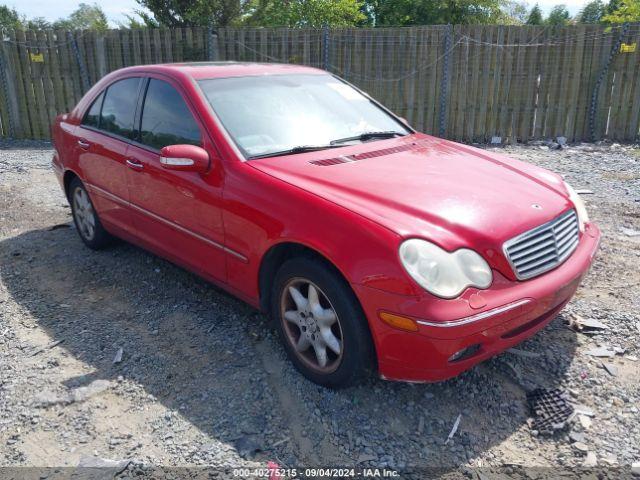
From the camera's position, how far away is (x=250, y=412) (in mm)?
3102

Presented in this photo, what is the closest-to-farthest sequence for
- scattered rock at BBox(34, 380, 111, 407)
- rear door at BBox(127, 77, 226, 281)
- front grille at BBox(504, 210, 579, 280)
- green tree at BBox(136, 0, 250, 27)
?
1. front grille at BBox(504, 210, 579, 280)
2. scattered rock at BBox(34, 380, 111, 407)
3. rear door at BBox(127, 77, 226, 281)
4. green tree at BBox(136, 0, 250, 27)

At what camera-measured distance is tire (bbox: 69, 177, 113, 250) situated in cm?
521

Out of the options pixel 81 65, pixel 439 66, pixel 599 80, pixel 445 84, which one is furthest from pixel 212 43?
pixel 599 80

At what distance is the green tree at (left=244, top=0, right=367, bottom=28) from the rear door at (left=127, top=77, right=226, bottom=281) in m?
17.1

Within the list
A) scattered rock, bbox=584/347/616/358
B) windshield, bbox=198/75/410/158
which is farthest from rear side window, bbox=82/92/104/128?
scattered rock, bbox=584/347/616/358

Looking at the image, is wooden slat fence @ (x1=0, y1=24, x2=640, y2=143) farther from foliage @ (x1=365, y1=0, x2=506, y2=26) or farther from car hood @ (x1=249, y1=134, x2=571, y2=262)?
foliage @ (x1=365, y1=0, x2=506, y2=26)

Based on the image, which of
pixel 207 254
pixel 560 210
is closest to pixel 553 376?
pixel 560 210

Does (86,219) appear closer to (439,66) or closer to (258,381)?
(258,381)

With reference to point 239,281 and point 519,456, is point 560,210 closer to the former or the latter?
point 519,456

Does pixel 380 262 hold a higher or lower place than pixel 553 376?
higher

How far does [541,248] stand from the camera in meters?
3.06

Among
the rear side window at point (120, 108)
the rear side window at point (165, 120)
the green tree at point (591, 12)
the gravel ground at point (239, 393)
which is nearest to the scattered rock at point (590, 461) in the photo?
the gravel ground at point (239, 393)

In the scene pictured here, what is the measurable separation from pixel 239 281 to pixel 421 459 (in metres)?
1.54

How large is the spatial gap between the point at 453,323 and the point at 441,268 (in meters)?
0.26
